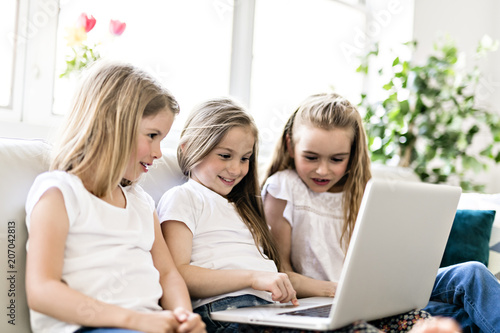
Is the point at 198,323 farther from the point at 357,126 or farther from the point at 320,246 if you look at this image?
the point at 357,126

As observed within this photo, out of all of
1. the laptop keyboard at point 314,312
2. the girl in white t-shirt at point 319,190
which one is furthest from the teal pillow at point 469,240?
the laptop keyboard at point 314,312

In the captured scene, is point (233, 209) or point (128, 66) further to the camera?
point (233, 209)

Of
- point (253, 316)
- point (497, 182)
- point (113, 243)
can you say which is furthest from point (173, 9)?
point (497, 182)

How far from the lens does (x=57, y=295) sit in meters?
1.01

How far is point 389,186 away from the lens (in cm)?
110

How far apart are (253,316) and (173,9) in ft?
5.51

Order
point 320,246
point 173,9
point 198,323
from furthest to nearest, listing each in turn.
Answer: point 173,9, point 320,246, point 198,323

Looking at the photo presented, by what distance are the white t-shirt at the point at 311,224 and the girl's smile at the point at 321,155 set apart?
4 cm

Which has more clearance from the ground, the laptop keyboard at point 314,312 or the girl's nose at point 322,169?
the girl's nose at point 322,169

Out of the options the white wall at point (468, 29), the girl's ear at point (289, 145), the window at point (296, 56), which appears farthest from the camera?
the white wall at point (468, 29)

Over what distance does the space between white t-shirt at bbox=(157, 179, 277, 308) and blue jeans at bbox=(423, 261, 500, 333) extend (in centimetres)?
52

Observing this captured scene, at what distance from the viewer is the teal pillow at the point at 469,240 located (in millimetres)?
1975

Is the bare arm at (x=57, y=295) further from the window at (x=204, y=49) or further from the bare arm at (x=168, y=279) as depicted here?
the window at (x=204, y=49)

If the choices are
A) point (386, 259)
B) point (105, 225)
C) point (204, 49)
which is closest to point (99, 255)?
point (105, 225)
